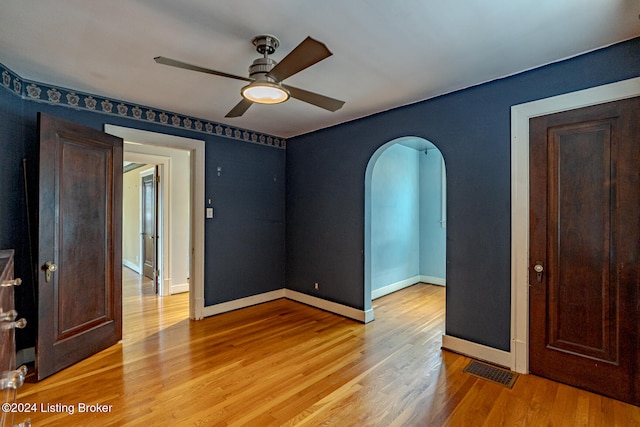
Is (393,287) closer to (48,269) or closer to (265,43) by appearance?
(265,43)

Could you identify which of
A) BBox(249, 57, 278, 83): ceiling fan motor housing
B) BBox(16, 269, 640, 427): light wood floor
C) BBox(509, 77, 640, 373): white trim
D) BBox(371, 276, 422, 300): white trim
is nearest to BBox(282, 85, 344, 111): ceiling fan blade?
BBox(249, 57, 278, 83): ceiling fan motor housing

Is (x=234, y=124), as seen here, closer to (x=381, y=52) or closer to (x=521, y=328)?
(x=381, y=52)

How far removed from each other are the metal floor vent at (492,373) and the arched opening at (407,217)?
7.28ft

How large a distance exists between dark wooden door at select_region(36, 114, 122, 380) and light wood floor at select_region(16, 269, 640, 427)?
0.25 m

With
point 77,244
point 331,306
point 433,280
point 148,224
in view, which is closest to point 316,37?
point 77,244

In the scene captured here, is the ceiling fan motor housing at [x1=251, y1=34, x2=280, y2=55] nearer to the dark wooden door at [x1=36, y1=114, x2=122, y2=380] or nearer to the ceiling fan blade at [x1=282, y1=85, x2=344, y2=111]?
the ceiling fan blade at [x1=282, y1=85, x2=344, y2=111]

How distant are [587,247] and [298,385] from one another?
2424mm

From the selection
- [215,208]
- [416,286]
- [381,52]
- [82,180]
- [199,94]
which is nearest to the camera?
[381,52]

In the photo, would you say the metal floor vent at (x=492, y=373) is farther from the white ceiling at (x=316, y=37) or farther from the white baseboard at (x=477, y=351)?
the white ceiling at (x=316, y=37)

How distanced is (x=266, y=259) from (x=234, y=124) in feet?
6.46

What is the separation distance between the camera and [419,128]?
3.22 m

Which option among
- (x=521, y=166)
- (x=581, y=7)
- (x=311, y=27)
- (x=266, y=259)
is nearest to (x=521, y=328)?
(x=521, y=166)

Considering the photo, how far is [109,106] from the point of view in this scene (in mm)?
3150

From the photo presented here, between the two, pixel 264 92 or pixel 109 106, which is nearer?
pixel 264 92
